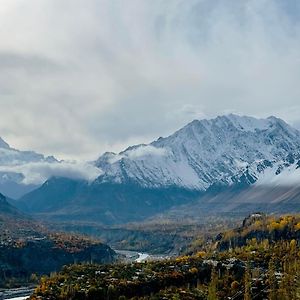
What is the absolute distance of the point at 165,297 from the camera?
179625 millimetres

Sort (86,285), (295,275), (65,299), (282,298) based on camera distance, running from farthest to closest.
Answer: (86,285), (65,299), (295,275), (282,298)

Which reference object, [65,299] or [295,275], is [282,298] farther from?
[65,299]

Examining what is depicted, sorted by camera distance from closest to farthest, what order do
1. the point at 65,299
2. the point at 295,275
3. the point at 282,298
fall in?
1. the point at 282,298
2. the point at 295,275
3. the point at 65,299

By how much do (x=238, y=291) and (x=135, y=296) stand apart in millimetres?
30829

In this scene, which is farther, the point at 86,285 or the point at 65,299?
the point at 86,285

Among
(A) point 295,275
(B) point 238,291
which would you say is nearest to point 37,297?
(B) point 238,291

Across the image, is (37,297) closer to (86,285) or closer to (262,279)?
(86,285)

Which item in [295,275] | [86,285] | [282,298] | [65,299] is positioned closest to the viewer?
[282,298]

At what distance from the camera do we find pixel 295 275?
172 m

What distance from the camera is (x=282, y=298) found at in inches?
5782

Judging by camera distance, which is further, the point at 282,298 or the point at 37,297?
the point at 37,297

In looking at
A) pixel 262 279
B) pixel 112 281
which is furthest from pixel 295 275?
pixel 112 281

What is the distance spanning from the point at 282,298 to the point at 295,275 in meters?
26.4

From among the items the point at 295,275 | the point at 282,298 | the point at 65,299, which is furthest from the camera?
the point at 65,299
